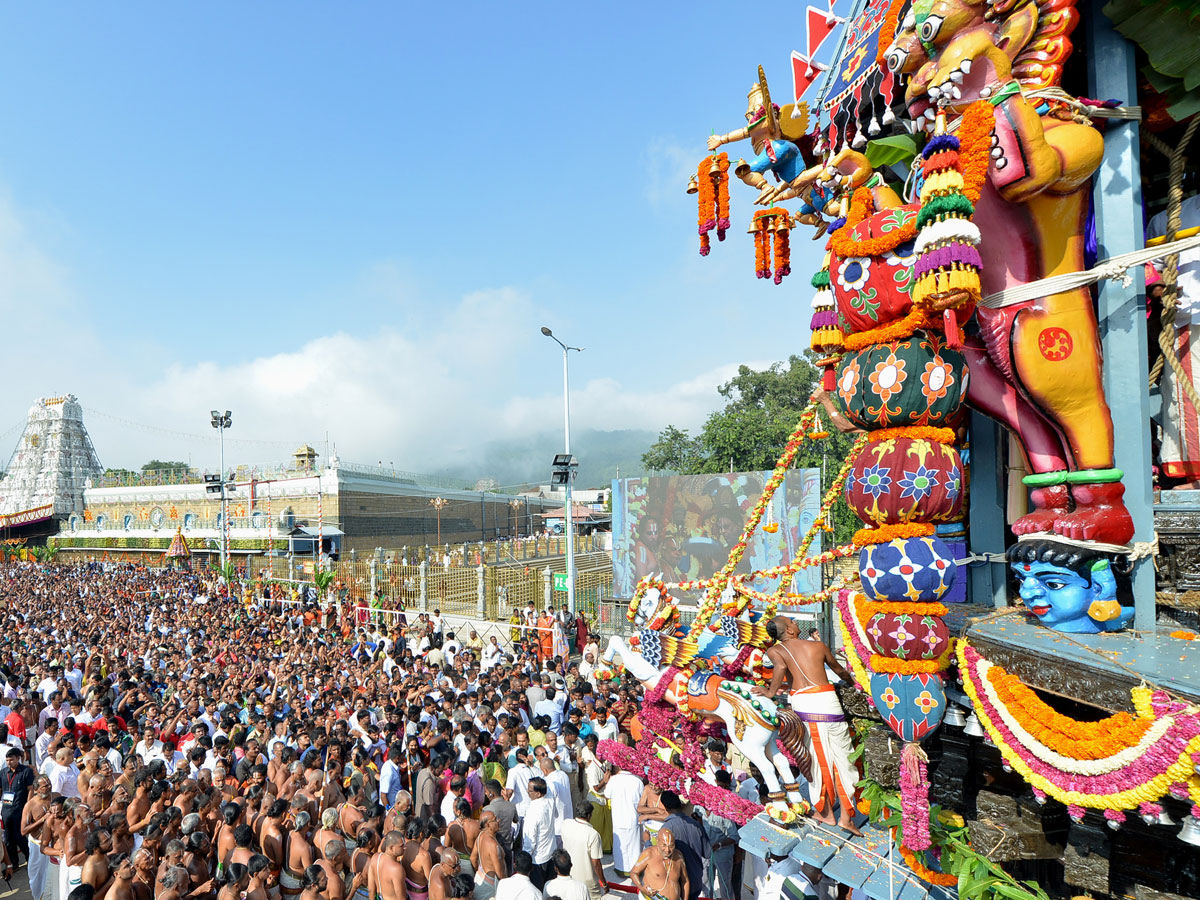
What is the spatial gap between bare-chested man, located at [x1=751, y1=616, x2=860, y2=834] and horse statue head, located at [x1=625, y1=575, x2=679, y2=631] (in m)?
1.07

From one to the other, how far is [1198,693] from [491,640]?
43.7 ft

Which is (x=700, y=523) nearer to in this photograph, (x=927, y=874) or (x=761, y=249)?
(x=761, y=249)

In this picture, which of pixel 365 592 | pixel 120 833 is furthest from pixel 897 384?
pixel 365 592

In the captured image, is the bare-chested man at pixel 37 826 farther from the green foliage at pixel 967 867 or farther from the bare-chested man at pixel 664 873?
the green foliage at pixel 967 867

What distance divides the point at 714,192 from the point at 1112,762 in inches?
195

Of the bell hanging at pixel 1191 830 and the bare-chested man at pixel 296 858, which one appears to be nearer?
the bell hanging at pixel 1191 830

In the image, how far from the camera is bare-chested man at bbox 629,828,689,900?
5.42 m

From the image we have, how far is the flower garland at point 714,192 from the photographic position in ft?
20.7

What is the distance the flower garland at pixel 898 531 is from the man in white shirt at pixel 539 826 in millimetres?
3717

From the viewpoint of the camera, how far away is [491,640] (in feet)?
49.4

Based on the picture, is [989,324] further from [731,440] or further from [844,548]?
[731,440]

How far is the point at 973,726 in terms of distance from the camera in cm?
423

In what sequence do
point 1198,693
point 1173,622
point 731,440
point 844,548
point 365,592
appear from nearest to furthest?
point 1198,693 → point 1173,622 → point 844,548 → point 365,592 → point 731,440

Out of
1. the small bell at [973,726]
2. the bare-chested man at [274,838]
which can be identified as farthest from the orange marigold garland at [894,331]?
the bare-chested man at [274,838]
